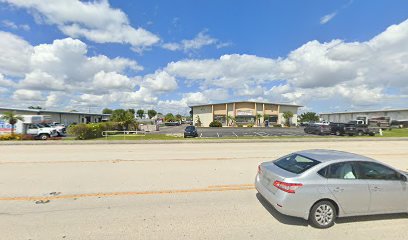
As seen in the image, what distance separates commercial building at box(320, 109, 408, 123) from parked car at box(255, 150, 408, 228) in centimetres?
6351

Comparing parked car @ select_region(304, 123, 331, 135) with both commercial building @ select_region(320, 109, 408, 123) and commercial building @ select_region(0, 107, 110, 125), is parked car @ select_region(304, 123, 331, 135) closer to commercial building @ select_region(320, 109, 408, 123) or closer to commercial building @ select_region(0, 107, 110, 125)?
commercial building @ select_region(320, 109, 408, 123)

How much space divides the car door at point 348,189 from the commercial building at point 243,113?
2083 inches

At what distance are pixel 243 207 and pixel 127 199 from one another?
2786mm

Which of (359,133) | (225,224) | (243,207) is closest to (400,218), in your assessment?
(243,207)

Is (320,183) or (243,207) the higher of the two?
(320,183)

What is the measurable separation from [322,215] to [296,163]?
1106mm

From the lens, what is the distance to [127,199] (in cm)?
591

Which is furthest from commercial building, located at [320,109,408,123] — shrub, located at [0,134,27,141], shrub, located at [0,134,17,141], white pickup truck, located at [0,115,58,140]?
shrub, located at [0,134,17,141]

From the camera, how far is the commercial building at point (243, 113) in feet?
192

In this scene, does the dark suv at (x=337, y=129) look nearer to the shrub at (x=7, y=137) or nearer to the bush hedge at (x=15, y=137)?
the bush hedge at (x=15, y=137)

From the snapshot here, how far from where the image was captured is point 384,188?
15.6ft

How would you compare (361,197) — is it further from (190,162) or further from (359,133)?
(359,133)

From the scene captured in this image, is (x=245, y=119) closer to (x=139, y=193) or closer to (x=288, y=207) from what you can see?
(x=139, y=193)

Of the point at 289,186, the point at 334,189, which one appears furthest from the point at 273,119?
the point at 289,186
